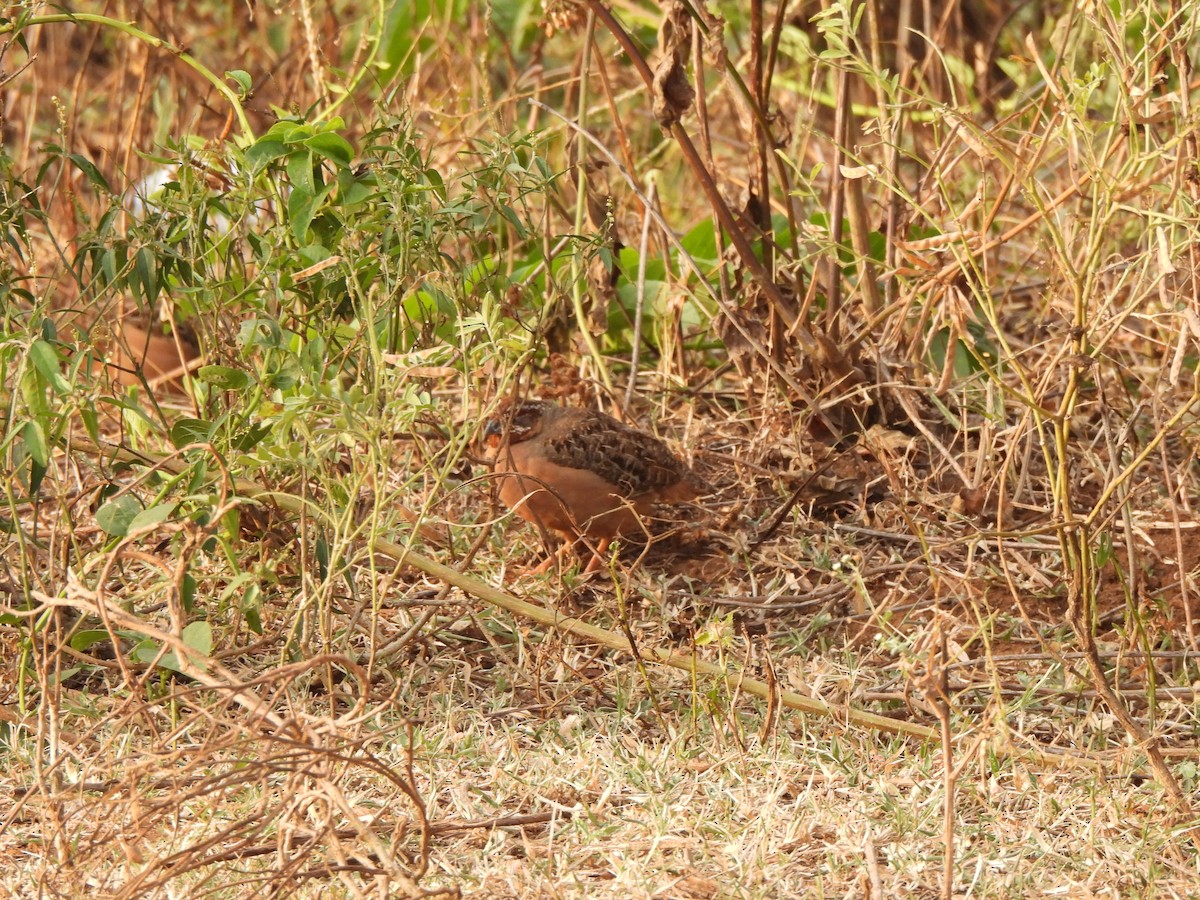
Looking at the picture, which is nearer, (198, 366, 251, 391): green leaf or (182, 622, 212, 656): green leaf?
(182, 622, 212, 656): green leaf

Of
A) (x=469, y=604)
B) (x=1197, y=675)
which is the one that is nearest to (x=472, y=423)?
(x=469, y=604)

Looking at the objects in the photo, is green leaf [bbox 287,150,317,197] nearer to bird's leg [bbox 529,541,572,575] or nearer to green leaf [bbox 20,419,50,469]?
green leaf [bbox 20,419,50,469]

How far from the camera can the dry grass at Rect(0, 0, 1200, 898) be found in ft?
9.82

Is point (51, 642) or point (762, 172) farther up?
point (762, 172)

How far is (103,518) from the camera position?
325 centimetres

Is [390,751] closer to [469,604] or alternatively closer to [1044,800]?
[469,604]

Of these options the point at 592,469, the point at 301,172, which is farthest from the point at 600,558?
the point at 301,172

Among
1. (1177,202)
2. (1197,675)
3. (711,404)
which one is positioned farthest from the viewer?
(711,404)

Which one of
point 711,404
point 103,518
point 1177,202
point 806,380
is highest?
point 1177,202

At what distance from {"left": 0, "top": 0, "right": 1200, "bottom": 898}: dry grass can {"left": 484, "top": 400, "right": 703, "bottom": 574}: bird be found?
15cm

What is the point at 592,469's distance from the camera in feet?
15.1

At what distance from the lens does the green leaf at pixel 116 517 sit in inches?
127

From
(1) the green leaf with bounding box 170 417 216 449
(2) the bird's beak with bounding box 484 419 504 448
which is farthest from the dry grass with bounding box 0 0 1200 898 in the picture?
(2) the bird's beak with bounding box 484 419 504 448

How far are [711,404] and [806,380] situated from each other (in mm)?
651
